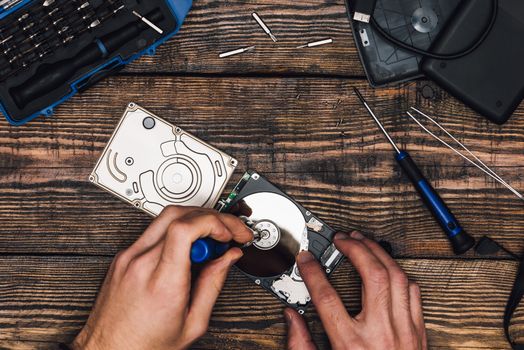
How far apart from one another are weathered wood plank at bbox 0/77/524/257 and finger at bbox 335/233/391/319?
0.09 m

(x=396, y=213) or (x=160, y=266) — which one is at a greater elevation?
(x=396, y=213)

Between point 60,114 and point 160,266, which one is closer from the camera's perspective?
point 160,266

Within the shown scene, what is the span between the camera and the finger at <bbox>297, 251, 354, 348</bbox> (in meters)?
0.96

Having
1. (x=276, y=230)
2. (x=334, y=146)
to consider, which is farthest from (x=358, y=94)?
(x=276, y=230)

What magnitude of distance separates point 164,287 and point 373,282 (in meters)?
0.41

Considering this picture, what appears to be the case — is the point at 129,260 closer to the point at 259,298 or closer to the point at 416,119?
the point at 259,298

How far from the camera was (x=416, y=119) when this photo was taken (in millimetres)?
1054

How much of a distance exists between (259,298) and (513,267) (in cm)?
55

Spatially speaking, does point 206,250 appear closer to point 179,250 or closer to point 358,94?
point 179,250

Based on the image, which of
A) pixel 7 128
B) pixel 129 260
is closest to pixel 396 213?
pixel 129 260

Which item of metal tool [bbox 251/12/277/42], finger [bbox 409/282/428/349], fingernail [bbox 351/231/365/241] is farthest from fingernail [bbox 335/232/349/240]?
metal tool [bbox 251/12/277/42]

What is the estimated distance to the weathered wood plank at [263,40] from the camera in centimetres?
105

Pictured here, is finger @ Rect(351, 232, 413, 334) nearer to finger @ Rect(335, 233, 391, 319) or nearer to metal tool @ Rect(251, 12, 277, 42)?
finger @ Rect(335, 233, 391, 319)

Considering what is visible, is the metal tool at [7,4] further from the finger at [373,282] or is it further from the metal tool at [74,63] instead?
the finger at [373,282]
